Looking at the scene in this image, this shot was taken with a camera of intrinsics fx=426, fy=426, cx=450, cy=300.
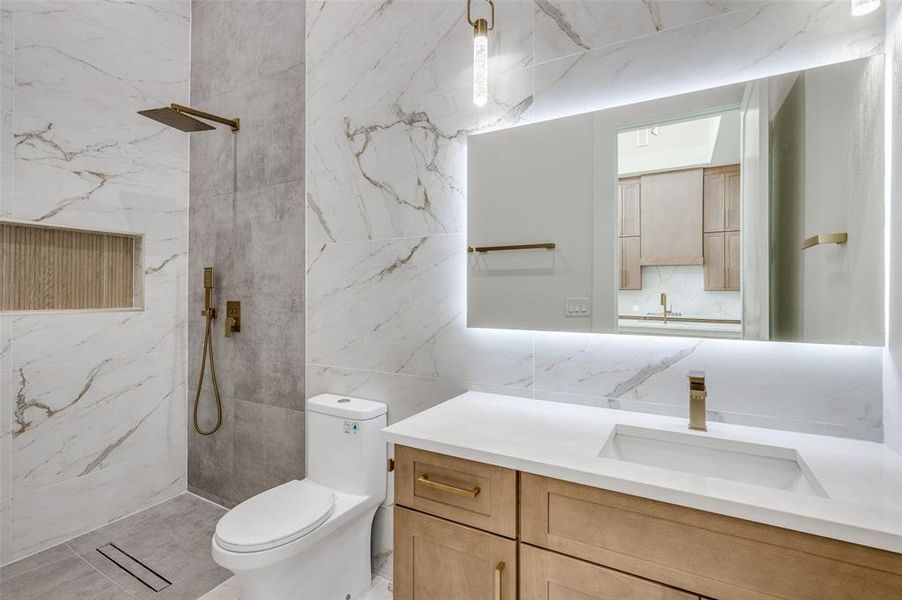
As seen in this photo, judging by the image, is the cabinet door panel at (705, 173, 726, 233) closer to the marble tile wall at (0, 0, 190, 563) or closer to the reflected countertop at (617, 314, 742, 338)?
the reflected countertop at (617, 314, 742, 338)

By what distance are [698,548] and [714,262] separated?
2.66ft

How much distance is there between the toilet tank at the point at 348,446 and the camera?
1784mm

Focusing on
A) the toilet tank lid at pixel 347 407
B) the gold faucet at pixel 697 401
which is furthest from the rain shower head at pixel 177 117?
the gold faucet at pixel 697 401

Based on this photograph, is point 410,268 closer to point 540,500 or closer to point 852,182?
point 540,500

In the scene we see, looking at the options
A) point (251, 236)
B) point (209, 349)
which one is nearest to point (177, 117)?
point (251, 236)

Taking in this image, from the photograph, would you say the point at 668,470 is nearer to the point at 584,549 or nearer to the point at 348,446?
the point at 584,549

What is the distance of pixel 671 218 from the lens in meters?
1.35

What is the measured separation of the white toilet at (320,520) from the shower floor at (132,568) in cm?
25

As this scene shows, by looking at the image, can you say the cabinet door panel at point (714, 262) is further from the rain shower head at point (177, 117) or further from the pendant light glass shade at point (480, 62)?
the rain shower head at point (177, 117)

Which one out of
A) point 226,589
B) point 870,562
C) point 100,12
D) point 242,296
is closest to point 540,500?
point 870,562

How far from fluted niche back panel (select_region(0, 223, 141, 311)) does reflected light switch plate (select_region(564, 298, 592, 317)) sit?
250 cm

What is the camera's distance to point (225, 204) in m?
2.51

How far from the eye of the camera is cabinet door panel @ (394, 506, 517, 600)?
1.06 metres

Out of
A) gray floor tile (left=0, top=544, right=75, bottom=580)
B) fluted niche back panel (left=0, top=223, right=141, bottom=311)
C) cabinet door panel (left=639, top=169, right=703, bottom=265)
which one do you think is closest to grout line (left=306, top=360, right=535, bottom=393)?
cabinet door panel (left=639, top=169, right=703, bottom=265)
